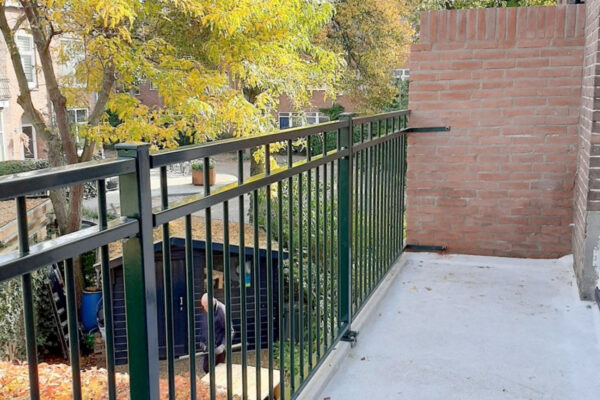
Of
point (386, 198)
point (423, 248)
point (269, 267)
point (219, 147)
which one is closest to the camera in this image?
point (219, 147)

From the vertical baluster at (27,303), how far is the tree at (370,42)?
18.6m

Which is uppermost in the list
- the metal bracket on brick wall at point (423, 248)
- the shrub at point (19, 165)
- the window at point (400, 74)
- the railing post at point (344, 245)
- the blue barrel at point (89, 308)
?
the window at point (400, 74)

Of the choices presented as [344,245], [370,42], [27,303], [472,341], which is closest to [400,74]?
[370,42]

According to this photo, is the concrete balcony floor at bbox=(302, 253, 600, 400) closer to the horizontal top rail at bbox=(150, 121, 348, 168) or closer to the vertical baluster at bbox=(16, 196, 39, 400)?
the horizontal top rail at bbox=(150, 121, 348, 168)

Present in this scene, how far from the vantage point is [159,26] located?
11.5 metres

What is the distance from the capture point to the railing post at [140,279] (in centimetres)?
131

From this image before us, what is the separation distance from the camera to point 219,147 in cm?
169

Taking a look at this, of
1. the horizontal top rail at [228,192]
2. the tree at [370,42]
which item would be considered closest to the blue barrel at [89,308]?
the horizontal top rail at [228,192]

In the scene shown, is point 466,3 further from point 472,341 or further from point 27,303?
point 27,303

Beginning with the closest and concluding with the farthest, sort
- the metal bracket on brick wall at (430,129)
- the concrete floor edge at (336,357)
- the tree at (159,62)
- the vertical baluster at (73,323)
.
→ the vertical baluster at (73,323) < the concrete floor edge at (336,357) < the metal bracket on brick wall at (430,129) < the tree at (159,62)

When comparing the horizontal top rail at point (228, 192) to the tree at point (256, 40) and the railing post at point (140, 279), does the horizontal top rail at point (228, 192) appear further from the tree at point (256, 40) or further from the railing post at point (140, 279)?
the tree at point (256, 40)

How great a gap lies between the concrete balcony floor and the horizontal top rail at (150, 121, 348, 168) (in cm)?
114

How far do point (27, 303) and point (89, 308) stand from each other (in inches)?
376

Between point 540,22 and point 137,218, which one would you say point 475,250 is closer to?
point 540,22
